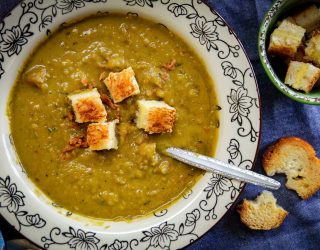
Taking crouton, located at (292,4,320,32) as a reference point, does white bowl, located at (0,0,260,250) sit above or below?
below

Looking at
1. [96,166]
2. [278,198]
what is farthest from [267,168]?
[96,166]

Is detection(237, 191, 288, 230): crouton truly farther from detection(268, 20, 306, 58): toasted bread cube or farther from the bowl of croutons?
detection(268, 20, 306, 58): toasted bread cube

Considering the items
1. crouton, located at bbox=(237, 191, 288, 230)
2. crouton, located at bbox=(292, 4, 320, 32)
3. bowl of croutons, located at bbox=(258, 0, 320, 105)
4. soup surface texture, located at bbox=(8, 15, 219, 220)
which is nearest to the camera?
soup surface texture, located at bbox=(8, 15, 219, 220)

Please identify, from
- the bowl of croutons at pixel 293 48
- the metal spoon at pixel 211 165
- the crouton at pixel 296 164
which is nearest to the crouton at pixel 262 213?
the crouton at pixel 296 164

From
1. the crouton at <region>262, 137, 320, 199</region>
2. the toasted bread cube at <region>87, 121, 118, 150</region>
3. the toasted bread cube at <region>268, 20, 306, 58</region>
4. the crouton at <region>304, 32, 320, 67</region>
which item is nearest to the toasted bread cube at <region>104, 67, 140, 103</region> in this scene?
the toasted bread cube at <region>87, 121, 118, 150</region>

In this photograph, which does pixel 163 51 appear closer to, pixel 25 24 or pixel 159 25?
pixel 159 25

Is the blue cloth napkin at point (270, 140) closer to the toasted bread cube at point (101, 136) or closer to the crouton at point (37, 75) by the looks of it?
the toasted bread cube at point (101, 136)

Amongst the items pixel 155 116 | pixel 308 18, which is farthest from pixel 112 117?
pixel 308 18
